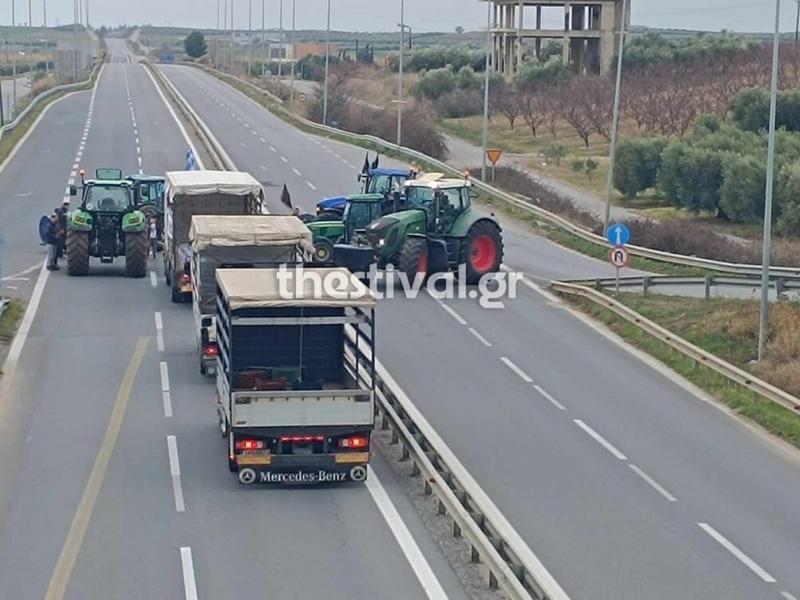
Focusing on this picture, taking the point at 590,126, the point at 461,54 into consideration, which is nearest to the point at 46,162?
the point at 590,126

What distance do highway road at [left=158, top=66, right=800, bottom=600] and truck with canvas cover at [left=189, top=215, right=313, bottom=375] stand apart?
274cm

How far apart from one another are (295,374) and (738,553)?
706 cm

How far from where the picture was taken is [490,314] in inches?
1388

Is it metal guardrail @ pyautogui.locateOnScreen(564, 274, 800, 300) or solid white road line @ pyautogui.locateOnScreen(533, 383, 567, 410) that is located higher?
Result: metal guardrail @ pyautogui.locateOnScreen(564, 274, 800, 300)

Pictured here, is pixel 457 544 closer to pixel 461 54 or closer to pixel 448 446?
pixel 448 446

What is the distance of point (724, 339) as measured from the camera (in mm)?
31609

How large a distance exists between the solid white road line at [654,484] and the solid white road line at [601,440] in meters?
0.62

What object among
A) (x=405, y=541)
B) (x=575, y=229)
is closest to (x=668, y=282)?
(x=575, y=229)

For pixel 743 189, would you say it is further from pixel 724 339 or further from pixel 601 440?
pixel 601 440

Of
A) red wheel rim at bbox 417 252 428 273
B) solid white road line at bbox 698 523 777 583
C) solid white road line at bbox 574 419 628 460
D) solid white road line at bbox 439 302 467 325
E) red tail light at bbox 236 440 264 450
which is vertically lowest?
solid white road line at bbox 439 302 467 325

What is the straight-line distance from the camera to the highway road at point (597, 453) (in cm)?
1805

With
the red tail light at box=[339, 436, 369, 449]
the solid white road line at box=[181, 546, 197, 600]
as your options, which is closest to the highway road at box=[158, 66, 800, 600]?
the red tail light at box=[339, 436, 369, 449]

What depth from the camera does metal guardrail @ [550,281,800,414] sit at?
2634 centimetres

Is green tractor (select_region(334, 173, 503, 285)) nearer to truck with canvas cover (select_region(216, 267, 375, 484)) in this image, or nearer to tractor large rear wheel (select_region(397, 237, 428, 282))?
tractor large rear wheel (select_region(397, 237, 428, 282))
